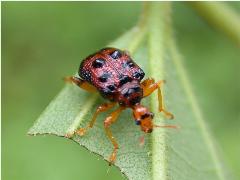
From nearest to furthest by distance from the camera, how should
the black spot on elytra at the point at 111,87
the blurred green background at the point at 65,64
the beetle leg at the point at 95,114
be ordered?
the beetle leg at the point at 95,114 → the black spot on elytra at the point at 111,87 → the blurred green background at the point at 65,64

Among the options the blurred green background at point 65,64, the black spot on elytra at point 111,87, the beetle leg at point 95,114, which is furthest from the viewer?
the blurred green background at point 65,64

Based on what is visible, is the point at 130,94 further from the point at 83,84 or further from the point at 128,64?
the point at 83,84

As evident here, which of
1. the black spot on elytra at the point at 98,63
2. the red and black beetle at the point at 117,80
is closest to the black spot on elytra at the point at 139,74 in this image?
the red and black beetle at the point at 117,80

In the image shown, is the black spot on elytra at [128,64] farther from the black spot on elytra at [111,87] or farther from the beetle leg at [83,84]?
the beetle leg at [83,84]

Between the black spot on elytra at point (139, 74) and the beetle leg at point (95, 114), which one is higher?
the black spot on elytra at point (139, 74)

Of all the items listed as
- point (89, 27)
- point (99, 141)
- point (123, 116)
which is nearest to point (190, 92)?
point (123, 116)

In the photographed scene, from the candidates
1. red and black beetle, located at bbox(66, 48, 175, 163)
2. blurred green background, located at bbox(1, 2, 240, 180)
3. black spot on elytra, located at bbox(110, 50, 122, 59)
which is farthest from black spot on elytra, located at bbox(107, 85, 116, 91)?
blurred green background, located at bbox(1, 2, 240, 180)

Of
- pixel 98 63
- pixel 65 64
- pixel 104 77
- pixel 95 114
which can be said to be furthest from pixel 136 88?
pixel 65 64
